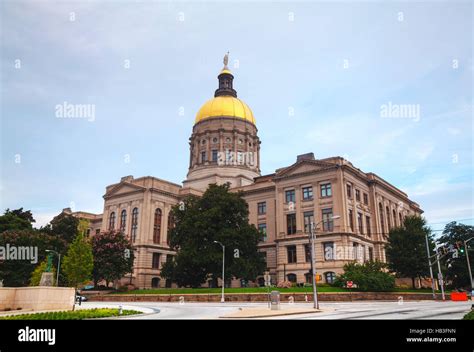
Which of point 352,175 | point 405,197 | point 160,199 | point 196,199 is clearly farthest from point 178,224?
point 405,197

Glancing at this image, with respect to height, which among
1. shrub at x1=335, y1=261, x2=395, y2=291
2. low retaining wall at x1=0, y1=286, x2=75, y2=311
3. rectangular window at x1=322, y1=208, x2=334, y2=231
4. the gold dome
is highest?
the gold dome

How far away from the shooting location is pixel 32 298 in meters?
29.1

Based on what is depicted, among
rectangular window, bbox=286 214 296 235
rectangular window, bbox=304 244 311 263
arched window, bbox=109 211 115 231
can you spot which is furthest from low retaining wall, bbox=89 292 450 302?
arched window, bbox=109 211 115 231

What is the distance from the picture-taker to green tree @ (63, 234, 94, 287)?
160 ft

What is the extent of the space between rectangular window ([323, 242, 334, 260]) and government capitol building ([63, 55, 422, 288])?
112 millimetres

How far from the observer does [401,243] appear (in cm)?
5375

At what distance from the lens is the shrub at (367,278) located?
148 feet

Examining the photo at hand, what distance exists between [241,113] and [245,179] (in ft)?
53.7

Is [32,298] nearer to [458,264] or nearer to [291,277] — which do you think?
[291,277]

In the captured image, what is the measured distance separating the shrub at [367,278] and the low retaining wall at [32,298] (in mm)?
30503

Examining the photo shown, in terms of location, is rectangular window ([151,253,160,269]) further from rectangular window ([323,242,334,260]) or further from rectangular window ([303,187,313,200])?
rectangular window ([323,242,334,260])

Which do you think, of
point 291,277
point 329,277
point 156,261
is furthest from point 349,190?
point 156,261

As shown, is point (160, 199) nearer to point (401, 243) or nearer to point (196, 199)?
point (196, 199)

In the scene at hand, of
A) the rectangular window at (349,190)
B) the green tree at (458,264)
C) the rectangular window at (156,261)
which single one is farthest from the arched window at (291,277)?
the rectangular window at (156,261)
